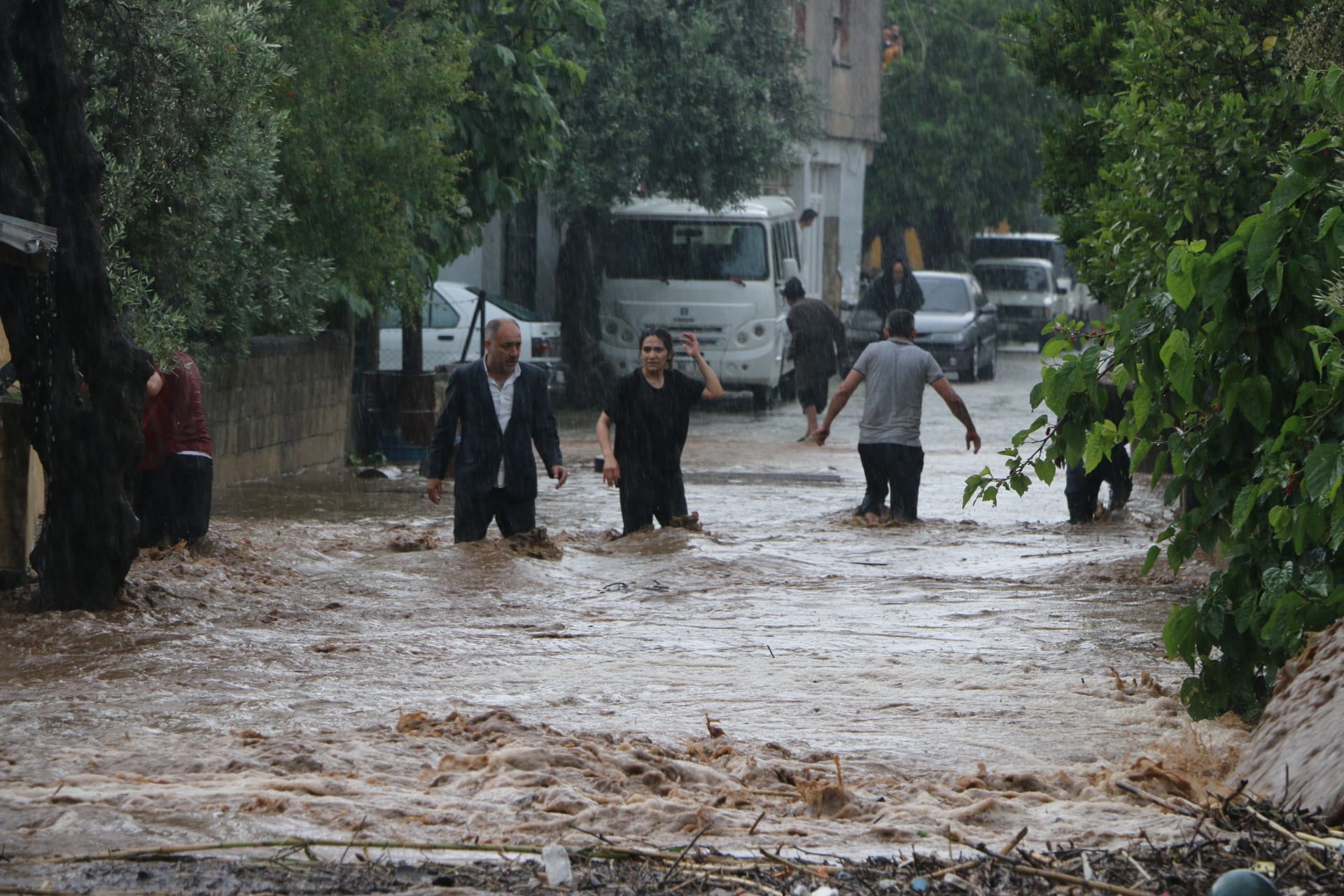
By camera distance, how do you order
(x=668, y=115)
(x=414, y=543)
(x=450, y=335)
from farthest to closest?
(x=668, y=115)
(x=450, y=335)
(x=414, y=543)

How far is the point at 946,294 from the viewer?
101 feet

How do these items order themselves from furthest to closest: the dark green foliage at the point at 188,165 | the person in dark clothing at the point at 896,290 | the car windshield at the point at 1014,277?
the car windshield at the point at 1014,277, the person in dark clothing at the point at 896,290, the dark green foliage at the point at 188,165

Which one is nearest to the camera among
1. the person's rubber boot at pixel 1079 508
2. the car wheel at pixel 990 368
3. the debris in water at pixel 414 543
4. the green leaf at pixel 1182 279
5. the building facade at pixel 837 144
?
the green leaf at pixel 1182 279

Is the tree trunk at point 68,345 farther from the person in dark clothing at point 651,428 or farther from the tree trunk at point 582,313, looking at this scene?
the tree trunk at point 582,313

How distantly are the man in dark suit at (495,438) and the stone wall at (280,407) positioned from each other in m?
4.49

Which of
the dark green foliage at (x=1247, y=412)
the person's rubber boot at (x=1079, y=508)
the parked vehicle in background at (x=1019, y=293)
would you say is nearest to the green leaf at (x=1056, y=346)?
the dark green foliage at (x=1247, y=412)

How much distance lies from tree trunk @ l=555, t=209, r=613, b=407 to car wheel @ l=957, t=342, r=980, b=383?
7.48 m

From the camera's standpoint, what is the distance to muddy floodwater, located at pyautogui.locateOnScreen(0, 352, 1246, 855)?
5199 millimetres

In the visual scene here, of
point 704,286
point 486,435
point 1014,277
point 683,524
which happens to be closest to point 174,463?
point 486,435

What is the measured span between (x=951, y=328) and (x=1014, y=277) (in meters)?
13.4

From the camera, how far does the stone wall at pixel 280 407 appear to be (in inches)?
589

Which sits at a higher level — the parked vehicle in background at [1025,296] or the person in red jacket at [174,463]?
the parked vehicle in background at [1025,296]

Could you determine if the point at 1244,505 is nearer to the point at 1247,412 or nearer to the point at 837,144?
the point at 1247,412

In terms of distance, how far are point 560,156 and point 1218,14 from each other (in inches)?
562
